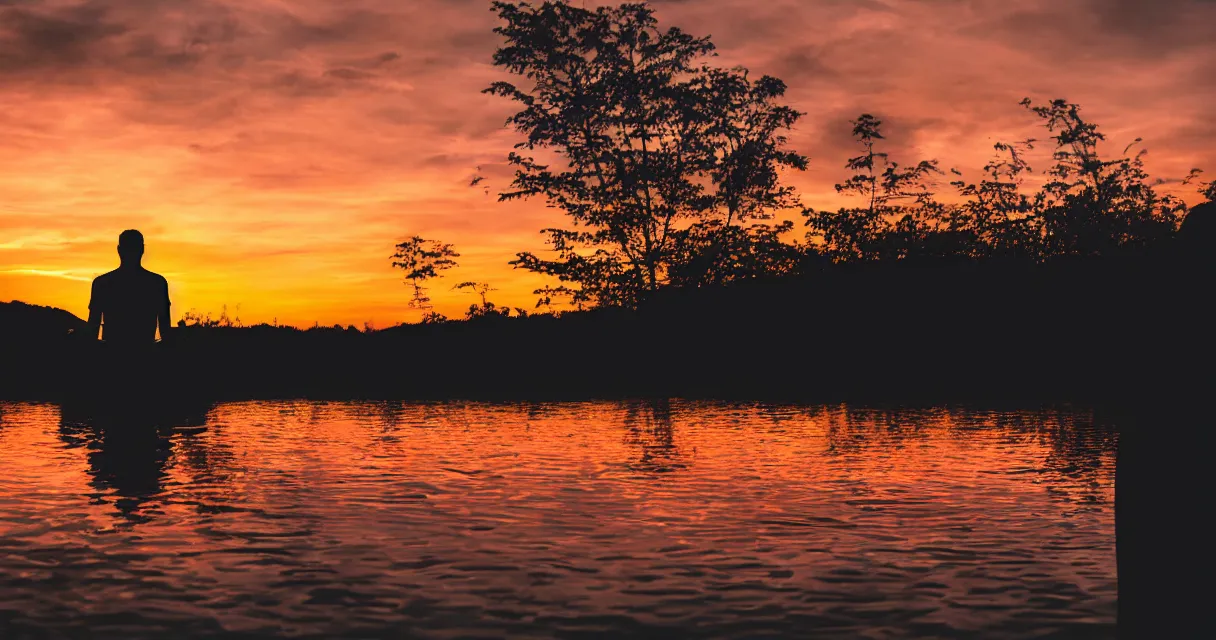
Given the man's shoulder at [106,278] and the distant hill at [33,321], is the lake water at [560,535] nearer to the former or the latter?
the man's shoulder at [106,278]

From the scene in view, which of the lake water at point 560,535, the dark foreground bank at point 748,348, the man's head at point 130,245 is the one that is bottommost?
the lake water at point 560,535

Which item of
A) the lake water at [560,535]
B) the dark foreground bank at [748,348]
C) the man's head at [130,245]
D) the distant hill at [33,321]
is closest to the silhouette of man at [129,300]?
the man's head at [130,245]

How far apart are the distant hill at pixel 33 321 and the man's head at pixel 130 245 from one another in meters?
12.6

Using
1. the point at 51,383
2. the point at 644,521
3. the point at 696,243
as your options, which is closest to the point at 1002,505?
the point at 644,521

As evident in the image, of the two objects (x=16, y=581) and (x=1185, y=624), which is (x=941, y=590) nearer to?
(x=1185, y=624)

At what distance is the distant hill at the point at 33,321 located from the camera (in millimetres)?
26531

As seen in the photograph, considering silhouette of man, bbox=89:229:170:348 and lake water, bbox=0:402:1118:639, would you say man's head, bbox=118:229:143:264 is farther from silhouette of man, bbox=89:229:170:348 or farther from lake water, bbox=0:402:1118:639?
lake water, bbox=0:402:1118:639

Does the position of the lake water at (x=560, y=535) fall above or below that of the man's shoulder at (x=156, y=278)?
below

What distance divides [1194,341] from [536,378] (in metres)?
20.5

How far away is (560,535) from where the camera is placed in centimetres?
748

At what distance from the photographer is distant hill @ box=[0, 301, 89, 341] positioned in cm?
2653

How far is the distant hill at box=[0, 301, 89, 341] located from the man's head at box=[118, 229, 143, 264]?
41.3ft

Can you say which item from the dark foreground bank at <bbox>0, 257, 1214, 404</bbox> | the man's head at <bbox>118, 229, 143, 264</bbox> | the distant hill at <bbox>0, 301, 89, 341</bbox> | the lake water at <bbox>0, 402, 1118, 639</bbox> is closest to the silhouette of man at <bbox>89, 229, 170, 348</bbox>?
the man's head at <bbox>118, 229, 143, 264</bbox>

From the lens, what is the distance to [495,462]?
1119 centimetres
